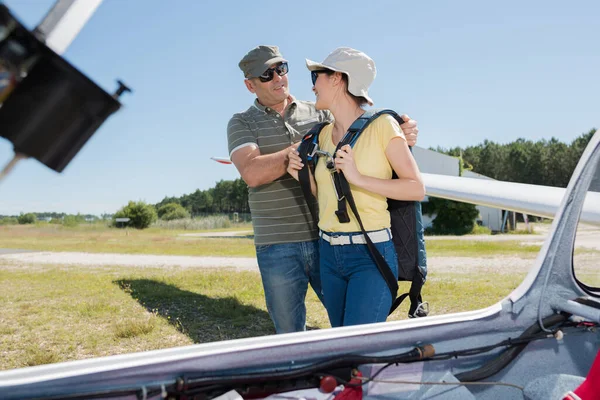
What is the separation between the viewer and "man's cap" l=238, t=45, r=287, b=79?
246 centimetres

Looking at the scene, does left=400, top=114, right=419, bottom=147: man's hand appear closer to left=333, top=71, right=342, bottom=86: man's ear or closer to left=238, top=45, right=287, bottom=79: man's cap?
left=333, top=71, right=342, bottom=86: man's ear

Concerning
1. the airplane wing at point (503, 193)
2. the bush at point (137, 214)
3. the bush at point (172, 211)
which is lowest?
the bush at point (172, 211)

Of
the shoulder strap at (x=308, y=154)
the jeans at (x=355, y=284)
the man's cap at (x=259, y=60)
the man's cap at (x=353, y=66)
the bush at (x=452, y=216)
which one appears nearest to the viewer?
the jeans at (x=355, y=284)

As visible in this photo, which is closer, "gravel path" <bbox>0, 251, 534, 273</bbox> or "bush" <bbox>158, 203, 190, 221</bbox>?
"gravel path" <bbox>0, 251, 534, 273</bbox>

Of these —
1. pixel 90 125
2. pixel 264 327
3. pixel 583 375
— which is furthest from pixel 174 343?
pixel 90 125

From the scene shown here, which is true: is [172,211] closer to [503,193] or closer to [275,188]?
[503,193]

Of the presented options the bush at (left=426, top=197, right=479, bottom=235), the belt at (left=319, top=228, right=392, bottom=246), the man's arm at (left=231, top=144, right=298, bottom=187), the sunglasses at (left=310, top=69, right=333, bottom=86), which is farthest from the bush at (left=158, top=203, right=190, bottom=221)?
the belt at (left=319, top=228, right=392, bottom=246)

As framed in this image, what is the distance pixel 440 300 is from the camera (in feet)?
22.9

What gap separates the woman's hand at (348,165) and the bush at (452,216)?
81.5 ft

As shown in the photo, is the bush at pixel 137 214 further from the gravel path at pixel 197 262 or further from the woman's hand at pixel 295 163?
the woman's hand at pixel 295 163

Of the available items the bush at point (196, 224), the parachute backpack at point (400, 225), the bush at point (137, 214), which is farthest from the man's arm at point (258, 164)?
the bush at point (137, 214)

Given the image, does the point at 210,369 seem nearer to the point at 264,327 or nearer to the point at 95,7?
the point at 95,7

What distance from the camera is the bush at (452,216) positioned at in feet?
83.9

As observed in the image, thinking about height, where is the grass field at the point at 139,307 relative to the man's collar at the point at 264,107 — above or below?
below
